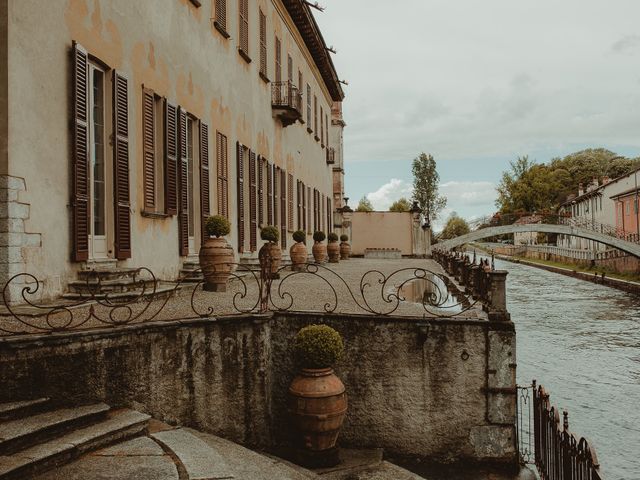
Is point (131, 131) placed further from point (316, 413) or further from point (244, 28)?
point (244, 28)

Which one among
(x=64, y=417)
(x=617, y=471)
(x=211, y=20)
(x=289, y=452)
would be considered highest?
(x=211, y=20)

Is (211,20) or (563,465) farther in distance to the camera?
(211,20)

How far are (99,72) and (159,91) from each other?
1713mm

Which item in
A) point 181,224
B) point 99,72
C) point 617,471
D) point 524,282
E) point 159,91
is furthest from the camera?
point 524,282

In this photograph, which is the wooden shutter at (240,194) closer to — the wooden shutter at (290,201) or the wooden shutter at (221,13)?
the wooden shutter at (221,13)

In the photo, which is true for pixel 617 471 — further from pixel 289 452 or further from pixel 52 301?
Answer: pixel 52 301

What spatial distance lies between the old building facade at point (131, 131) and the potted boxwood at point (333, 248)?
21.0 feet

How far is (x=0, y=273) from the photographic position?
278 inches

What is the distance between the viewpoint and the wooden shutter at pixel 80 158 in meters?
8.02

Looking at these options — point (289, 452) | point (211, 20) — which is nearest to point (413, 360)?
point (289, 452)

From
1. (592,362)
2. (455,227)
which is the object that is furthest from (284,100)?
(455,227)

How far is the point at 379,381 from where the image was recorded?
25.8 feet

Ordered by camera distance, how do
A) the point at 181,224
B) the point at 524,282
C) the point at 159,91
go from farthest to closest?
the point at 524,282 < the point at 181,224 < the point at 159,91

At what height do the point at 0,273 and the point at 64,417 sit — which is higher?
the point at 0,273
